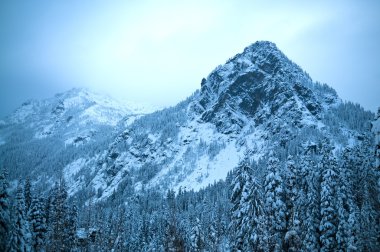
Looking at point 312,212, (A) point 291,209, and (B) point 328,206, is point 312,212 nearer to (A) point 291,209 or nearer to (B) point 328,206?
(B) point 328,206

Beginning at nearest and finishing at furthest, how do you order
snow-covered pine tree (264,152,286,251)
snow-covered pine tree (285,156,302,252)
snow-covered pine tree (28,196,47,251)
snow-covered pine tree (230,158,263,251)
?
snow-covered pine tree (285,156,302,252) < snow-covered pine tree (230,158,263,251) < snow-covered pine tree (264,152,286,251) < snow-covered pine tree (28,196,47,251)

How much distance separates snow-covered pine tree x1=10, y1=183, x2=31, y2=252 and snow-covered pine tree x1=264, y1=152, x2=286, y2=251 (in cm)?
2139

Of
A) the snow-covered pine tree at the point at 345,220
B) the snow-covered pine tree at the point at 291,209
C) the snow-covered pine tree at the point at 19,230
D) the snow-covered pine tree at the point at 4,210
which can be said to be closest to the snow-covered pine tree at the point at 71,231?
the snow-covered pine tree at the point at 19,230

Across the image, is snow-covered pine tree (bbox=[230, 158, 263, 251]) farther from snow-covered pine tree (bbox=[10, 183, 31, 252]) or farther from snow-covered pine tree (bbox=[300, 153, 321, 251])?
snow-covered pine tree (bbox=[10, 183, 31, 252])

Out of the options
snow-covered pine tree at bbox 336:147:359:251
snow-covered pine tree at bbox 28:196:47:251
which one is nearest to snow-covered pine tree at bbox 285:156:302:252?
snow-covered pine tree at bbox 336:147:359:251

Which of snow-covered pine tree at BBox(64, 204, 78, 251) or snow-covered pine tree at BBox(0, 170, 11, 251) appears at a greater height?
snow-covered pine tree at BBox(0, 170, 11, 251)

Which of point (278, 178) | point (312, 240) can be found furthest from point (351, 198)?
point (278, 178)

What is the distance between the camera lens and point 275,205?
29.3m

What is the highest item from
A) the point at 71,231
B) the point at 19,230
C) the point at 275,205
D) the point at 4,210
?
the point at 4,210

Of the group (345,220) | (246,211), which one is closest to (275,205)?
(246,211)

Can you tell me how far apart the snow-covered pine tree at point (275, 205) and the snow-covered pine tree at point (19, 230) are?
21387 mm

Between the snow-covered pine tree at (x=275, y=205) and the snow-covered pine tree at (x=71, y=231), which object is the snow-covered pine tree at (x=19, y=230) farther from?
the snow-covered pine tree at (x=275, y=205)

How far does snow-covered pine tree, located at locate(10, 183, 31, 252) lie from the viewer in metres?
28.2

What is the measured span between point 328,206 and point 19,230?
2879 centimetres
